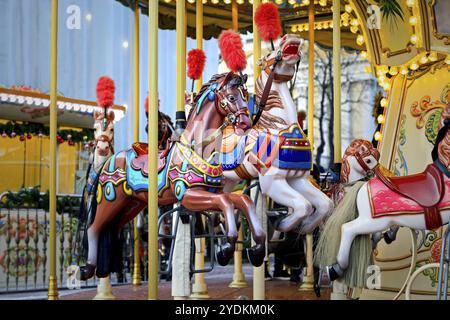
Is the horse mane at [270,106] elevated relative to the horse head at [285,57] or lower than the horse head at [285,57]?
lower

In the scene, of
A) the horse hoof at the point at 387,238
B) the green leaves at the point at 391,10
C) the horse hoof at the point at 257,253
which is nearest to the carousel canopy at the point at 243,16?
the green leaves at the point at 391,10

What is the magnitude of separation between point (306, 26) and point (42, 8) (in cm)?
516

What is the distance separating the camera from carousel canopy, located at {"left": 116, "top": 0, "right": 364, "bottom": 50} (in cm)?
891

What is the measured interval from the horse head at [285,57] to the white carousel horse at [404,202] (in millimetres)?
1173

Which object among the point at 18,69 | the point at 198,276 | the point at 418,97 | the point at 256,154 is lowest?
the point at 198,276

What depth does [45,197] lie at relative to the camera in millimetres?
9852

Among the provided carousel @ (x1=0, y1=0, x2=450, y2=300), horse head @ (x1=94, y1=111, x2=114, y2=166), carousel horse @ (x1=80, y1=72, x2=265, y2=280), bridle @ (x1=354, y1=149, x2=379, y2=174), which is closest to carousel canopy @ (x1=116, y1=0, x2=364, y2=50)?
carousel @ (x1=0, y1=0, x2=450, y2=300)

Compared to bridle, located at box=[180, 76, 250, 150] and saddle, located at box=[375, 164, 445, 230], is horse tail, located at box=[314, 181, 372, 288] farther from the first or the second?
bridle, located at box=[180, 76, 250, 150]

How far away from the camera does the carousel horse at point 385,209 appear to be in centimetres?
524

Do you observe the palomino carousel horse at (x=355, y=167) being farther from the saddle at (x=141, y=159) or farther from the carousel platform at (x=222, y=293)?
the saddle at (x=141, y=159)

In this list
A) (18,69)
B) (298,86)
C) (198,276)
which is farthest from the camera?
(298,86)

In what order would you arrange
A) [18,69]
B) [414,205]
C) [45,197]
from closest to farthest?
1. [414,205]
2. [45,197]
3. [18,69]
